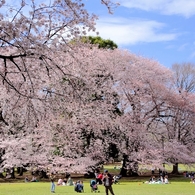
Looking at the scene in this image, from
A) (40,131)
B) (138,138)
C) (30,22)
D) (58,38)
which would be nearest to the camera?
(30,22)

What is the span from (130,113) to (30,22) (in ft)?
71.0

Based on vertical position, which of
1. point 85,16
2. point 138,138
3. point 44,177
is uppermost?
point 85,16

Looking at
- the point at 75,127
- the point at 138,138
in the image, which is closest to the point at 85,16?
the point at 75,127

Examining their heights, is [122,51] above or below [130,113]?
above

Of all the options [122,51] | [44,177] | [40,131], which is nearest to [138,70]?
[122,51]

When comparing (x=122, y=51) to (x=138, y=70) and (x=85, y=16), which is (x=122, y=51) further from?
(x=85, y=16)

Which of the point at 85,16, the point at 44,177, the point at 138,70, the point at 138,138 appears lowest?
the point at 44,177

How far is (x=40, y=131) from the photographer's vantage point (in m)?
26.1

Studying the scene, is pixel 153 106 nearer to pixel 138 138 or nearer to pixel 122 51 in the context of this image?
pixel 138 138

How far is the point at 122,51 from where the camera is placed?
101ft

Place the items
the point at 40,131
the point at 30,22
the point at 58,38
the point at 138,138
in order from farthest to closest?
the point at 138,138
the point at 40,131
the point at 58,38
the point at 30,22

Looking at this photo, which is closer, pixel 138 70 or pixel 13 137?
pixel 13 137

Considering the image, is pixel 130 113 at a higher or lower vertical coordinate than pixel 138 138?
higher

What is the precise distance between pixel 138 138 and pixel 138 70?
224 inches
